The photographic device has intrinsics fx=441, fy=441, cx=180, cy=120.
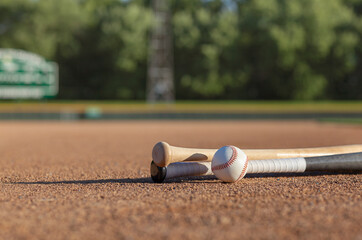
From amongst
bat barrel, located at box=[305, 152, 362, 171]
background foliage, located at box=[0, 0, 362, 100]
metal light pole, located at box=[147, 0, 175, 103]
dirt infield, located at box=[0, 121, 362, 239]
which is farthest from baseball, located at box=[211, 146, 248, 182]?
background foliage, located at box=[0, 0, 362, 100]

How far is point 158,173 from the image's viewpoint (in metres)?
4.62

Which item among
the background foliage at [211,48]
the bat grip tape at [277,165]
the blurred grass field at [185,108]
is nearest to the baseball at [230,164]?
the bat grip tape at [277,165]

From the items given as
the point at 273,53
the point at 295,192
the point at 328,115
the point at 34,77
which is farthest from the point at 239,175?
the point at 273,53

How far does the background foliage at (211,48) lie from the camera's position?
3391 cm

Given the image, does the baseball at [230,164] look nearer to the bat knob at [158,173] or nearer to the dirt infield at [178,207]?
the dirt infield at [178,207]

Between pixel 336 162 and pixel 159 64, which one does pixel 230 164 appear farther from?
pixel 159 64

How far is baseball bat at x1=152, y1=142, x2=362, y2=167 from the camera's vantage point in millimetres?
4414

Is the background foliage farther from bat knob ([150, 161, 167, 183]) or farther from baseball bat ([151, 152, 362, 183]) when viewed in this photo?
bat knob ([150, 161, 167, 183])

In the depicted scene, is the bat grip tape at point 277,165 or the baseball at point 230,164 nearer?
the baseball at point 230,164

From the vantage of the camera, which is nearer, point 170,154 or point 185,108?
point 170,154

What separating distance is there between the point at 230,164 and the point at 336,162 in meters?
1.43

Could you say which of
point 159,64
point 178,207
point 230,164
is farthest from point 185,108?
point 178,207

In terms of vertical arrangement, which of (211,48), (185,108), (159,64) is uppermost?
(211,48)

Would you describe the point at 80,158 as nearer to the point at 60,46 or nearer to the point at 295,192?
the point at 295,192
